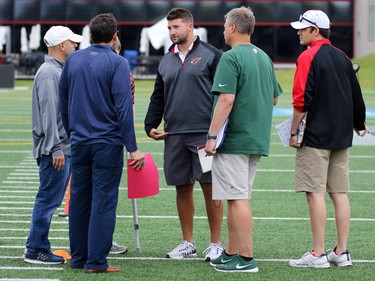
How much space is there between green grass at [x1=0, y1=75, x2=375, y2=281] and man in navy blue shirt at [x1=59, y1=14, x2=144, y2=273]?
15.1 inches

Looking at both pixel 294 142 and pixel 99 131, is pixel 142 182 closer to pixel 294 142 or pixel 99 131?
pixel 99 131

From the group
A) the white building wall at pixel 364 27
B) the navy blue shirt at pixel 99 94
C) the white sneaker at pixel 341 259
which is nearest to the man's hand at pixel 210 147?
the navy blue shirt at pixel 99 94

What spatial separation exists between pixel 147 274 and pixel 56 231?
229cm

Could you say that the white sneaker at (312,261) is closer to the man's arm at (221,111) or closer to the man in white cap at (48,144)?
the man's arm at (221,111)

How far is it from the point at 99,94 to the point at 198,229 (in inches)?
108

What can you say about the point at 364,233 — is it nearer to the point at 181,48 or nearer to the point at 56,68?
the point at 181,48

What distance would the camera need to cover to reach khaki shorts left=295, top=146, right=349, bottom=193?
8.16m

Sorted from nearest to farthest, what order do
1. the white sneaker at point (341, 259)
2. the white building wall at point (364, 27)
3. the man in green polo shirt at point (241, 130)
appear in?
the man in green polo shirt at point (241, 130)
the white sneaker at point (341, 259)
the white building wall at point (364, 27)

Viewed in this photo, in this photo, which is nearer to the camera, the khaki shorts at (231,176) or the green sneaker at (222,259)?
the khaki shorts at (231,176)

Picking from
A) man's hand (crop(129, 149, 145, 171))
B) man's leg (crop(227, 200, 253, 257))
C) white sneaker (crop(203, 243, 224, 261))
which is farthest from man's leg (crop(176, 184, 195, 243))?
man's leg (crop(227, 200, 253, 257))

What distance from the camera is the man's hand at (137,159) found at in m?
7.84

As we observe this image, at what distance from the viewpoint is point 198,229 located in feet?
33.3

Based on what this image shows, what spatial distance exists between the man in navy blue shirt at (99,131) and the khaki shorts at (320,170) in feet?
4.12

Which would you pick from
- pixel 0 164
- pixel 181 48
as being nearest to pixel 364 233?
pixel 181 48
